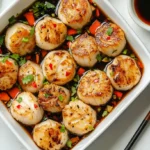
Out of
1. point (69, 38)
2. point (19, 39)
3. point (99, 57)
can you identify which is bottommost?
point (99, 57)

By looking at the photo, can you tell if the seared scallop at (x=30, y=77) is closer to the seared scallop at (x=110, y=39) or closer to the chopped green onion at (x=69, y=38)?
the chopped green onion at (x=69, y=38)

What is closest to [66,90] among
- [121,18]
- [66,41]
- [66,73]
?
[66,73]

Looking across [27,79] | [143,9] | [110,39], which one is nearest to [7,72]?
[27,79]

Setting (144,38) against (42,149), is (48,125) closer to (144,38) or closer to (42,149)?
(42,149)

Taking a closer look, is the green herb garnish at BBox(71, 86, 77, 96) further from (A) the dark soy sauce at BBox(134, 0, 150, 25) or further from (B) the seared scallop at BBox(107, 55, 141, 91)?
(A) the dark soy sauce at BBox(134, 0, 150, 25)

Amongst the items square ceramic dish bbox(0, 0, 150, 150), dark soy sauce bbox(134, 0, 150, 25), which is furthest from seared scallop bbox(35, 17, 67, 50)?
dark soy sauce bbox(134, 0, 150, 25)

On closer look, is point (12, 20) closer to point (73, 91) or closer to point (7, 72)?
point (7, 72)
